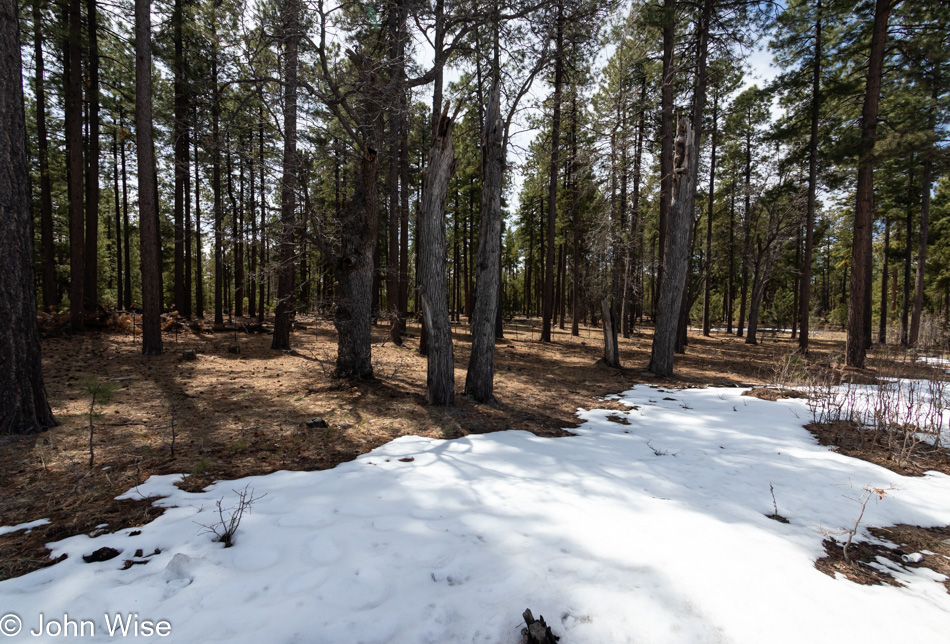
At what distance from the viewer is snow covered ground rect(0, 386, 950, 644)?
1.91m

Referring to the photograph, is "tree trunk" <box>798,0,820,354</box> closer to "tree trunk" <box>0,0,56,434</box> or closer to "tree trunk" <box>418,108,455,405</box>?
"tree trunk" <box>418,108,455,405</box>

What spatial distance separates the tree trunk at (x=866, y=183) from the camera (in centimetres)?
1023

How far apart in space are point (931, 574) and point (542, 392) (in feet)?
19.4

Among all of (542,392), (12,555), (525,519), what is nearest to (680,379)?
(542,392)

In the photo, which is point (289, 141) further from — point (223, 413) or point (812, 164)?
point (812, 164)

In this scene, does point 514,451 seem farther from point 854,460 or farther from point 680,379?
point 680,379

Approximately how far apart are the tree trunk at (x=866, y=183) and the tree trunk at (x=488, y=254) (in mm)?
10800

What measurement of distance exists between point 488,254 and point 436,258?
3.34ft

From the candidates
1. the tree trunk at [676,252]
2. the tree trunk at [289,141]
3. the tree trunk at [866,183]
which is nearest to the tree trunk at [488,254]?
the tree trunk at [289,141]

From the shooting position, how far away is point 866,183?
414 inches

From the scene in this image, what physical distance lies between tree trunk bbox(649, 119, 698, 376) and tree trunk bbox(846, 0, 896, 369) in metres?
5.26

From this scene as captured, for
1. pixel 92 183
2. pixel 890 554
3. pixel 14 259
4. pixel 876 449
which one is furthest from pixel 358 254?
pixel 92 183

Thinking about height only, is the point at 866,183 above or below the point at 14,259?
above

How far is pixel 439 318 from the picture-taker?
20.7 ft
